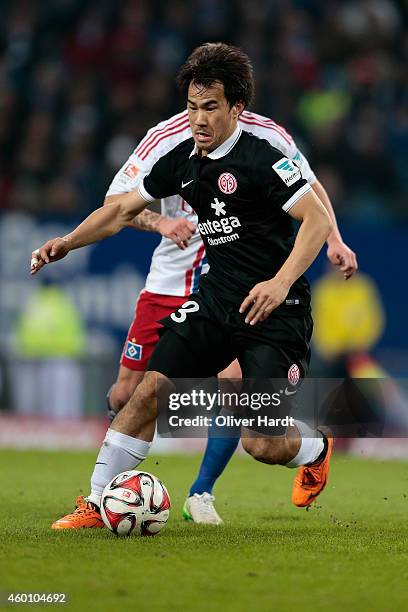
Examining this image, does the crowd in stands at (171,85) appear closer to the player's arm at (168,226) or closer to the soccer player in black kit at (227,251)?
the player's arm at (168,226)

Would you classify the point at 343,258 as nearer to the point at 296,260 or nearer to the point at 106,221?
the point at 296,260

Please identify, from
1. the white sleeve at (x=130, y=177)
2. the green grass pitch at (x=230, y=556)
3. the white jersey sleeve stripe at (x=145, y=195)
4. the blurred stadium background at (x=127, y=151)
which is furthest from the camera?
the blurred stadium background at (x=127, y=151)

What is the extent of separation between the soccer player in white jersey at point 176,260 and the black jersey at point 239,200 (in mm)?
404

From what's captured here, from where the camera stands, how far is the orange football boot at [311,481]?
19.6 feet

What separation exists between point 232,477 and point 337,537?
3.43 meters

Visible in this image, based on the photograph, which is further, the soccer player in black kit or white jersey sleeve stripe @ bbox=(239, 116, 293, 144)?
white jersey sleeve stripe @ bbox=(239, 116, 293, 144)

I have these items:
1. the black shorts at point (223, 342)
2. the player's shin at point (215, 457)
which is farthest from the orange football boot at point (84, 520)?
the player's shin at point (215, 457)

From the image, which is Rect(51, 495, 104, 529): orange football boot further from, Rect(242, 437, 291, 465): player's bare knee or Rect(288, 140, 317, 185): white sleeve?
Rect(288, 140, 317, 185): white sleeve

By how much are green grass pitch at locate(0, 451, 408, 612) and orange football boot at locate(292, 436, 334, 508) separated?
0.45 ft

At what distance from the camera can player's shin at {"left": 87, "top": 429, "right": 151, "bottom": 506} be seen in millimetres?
5395

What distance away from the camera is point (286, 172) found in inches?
208

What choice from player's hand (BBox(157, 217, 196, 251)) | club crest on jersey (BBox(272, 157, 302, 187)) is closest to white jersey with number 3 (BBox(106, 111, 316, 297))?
player's hand (BBox(157, 217, 196, 251))

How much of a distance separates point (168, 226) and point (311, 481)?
4.77 ft

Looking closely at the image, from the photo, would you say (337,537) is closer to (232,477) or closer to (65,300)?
(232,477)
